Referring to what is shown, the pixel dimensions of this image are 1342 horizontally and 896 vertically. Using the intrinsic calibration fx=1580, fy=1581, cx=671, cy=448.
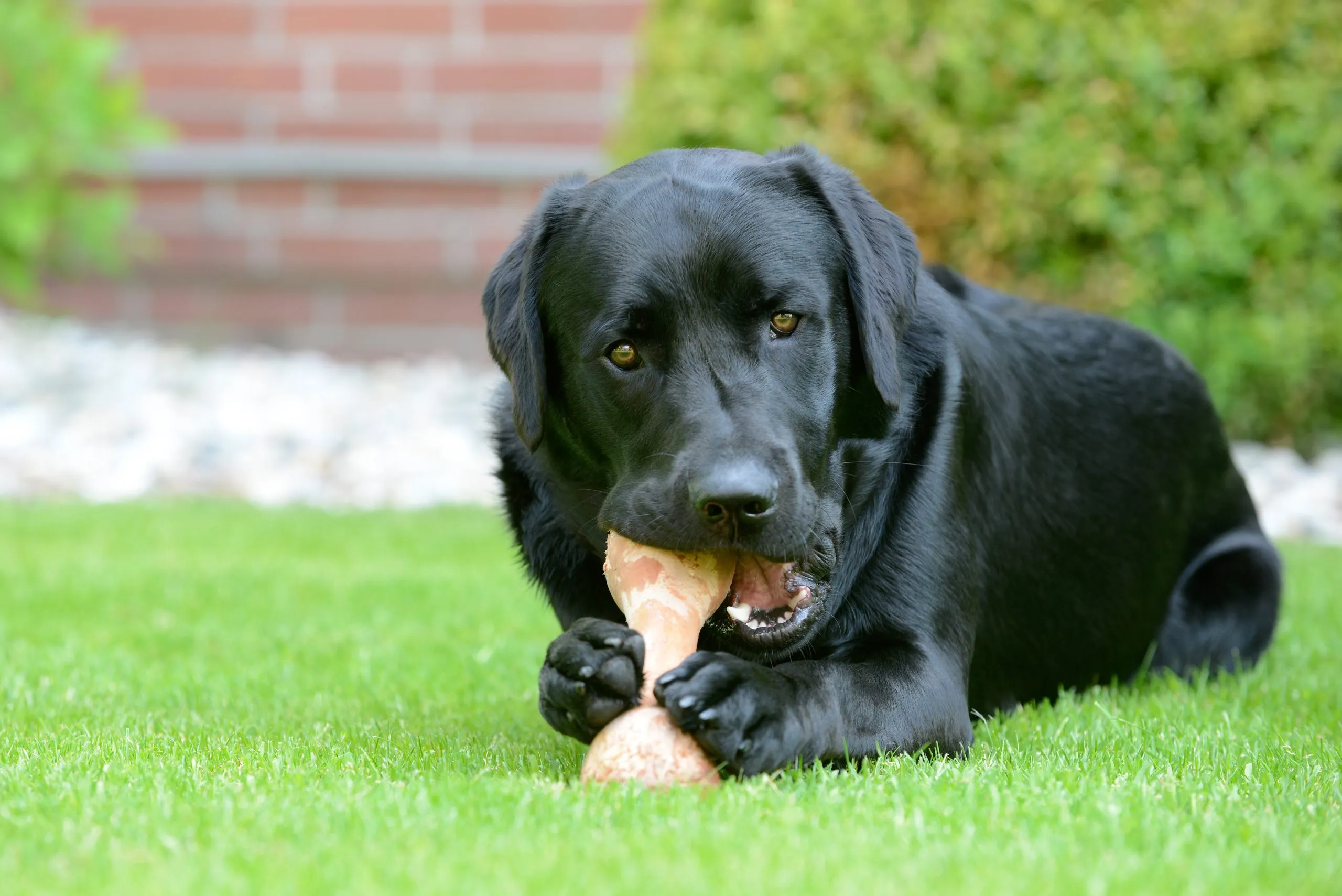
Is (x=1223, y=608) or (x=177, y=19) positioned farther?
(x=177, y=19)

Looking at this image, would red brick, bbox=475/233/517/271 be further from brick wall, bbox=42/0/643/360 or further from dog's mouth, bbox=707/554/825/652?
dog's mouth, bbox=707/554/825/652

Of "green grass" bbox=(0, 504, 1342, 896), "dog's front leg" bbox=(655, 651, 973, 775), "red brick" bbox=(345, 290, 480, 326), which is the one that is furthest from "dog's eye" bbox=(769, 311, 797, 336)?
"red brick" bbox=(345, 290, 480, 326)

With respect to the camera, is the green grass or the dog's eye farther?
the dog's eye

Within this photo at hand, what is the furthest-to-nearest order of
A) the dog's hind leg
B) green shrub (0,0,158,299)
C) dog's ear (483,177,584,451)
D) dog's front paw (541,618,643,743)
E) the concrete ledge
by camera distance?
the concrete ledge, green shrub (0,0,158,299), the dog's hind leg, dog's ear (483,177,584,451), dog's front paw (541,618,643,743)

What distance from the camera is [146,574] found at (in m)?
5.68

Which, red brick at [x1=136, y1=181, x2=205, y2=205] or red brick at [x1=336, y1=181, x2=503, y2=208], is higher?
red brick at [x1=336, y1=181, x2=503, y2=208]

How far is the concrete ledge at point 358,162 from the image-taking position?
10406 millimetres

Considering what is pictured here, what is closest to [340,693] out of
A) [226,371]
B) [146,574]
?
[146,574]

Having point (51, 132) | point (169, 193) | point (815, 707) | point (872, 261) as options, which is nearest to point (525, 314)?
point (872, 261)

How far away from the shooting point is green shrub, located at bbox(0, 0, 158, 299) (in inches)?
368

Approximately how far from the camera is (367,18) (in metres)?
10.6

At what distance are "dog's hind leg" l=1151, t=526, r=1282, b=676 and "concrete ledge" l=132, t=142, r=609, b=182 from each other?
20.8 feet

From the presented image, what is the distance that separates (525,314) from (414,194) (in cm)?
757

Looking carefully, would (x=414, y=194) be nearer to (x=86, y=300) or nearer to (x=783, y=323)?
(x=86, y=300)
